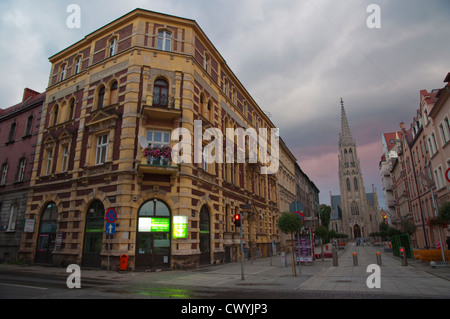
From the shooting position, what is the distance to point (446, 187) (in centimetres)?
2533

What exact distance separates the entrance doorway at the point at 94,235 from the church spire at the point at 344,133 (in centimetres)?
12202

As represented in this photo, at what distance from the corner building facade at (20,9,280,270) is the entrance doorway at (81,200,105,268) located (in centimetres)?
6

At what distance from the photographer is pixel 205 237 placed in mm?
20109

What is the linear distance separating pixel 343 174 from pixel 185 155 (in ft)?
382

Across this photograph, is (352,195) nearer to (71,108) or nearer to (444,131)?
(444,131)

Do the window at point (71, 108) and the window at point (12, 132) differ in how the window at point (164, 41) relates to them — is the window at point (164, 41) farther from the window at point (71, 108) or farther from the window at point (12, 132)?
the window at point (12, 132)

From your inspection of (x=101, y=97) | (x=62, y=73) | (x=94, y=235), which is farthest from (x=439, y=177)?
(x=62, y=73)

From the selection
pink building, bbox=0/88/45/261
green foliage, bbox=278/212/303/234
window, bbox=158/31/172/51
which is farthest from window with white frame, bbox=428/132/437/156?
pink building, bbox=0/88/45/261

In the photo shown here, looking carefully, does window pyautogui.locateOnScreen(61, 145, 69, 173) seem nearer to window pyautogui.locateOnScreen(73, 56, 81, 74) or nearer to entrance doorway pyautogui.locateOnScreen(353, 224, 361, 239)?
window pyautogui.locateOnScreen(73, 56, 81, 74)

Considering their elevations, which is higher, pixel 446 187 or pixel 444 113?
pixel 444 113

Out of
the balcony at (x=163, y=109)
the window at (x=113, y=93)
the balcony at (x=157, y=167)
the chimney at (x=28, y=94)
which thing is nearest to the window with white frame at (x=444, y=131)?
the balcony at (x=163, y=109)

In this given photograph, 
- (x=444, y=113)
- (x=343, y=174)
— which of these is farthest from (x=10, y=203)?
(x=343, y=174)
